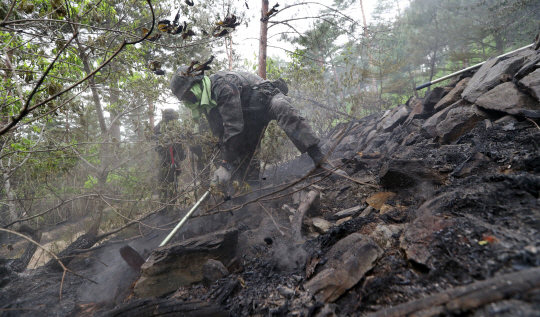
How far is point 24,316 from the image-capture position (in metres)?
2.17

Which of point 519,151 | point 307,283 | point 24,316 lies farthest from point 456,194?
point 24,316

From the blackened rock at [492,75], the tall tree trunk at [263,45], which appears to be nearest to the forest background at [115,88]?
the tall tree trunk at [263,45]

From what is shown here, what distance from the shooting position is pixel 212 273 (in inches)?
76.8

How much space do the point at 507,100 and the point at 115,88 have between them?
5709 millimetres

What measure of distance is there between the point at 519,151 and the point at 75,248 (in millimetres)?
5429

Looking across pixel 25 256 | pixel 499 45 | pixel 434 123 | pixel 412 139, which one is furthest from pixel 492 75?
pixel 499 45

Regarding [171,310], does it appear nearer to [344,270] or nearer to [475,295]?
[344,270]

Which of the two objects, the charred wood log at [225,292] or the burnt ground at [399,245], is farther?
the charred wood log at [225,292]

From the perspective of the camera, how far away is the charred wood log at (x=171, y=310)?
1.56 m

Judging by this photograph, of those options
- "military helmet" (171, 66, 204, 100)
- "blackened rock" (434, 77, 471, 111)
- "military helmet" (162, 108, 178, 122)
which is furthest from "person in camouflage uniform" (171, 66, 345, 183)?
"blackened rock" (434, 77, 471, 111)

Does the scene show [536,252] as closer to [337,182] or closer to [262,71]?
[337,182]

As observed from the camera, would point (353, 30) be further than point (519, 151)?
Yes

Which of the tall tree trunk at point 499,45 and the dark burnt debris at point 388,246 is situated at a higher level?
the tall tree trunk at point 499,45

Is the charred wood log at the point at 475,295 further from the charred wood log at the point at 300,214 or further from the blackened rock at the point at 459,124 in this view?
the blackened rock at the point at 459,124
